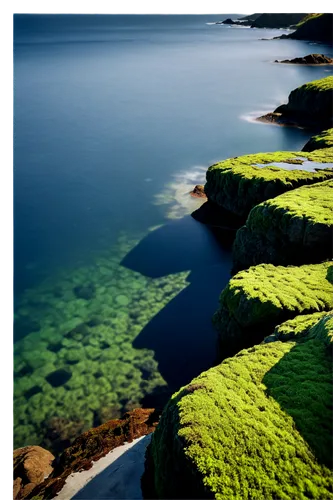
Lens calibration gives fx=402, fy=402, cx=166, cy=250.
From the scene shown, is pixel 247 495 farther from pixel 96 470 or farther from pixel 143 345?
pixel 143 345

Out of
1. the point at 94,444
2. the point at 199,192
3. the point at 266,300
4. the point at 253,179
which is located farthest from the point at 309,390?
the point at 199,192

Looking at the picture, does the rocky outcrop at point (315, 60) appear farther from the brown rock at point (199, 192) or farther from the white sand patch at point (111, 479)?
the white sand patch at point (111, 479)

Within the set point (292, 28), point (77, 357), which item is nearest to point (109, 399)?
point (77, 357)

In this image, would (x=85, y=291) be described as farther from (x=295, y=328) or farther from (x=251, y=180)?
(x=295, y=328)

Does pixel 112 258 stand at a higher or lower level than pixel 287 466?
lower

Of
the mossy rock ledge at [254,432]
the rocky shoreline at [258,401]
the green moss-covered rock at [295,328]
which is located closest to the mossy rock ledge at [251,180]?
the rocky shoreline at [258,401]
